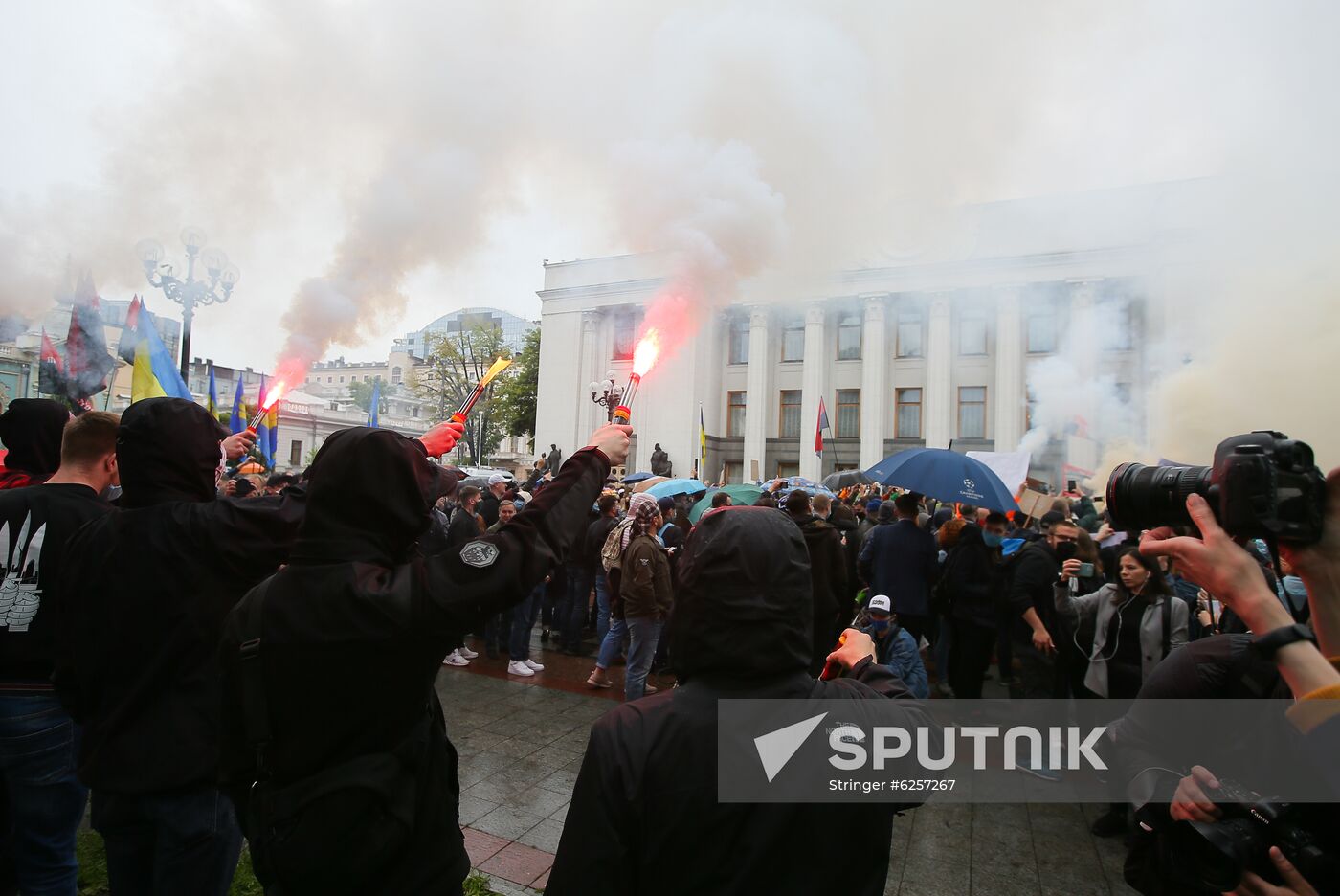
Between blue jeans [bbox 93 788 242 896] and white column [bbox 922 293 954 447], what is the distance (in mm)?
33235

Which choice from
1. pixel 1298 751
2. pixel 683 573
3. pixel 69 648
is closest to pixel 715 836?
pixel 683 573

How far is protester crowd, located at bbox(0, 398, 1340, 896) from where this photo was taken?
1.57 metres

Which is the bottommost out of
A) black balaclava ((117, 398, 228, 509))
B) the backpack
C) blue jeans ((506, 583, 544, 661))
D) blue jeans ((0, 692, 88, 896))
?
blue jeans ((506, 583, 544, 661))

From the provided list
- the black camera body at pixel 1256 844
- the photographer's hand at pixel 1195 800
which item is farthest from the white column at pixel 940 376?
the black camera body at pixel 1256 844

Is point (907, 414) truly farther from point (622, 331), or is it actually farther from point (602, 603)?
point (602, 603)

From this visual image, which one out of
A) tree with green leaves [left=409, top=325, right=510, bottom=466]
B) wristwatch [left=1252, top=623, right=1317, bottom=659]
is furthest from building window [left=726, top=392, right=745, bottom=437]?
wristwatch [left=1252, top=623, right=1317, bottom=659]

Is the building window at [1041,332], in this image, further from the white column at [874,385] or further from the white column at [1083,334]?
the white column at [874,385]

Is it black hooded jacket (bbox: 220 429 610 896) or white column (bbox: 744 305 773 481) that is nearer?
black hooded jacket (bbox: 220 429 610 896)

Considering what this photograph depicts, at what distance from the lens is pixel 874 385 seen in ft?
113

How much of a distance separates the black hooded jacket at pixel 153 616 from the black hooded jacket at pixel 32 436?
1.70 m

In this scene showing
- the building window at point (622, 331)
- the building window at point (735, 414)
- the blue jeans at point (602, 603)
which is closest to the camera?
the blue jeans at point (602, 603)

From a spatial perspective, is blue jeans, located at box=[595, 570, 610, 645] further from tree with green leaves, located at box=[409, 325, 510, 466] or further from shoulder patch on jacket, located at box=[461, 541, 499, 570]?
tree with green leaves, located at box=[409, 325, 510, 466]

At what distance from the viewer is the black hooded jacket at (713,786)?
1.55 metres

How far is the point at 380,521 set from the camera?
1920 mm
